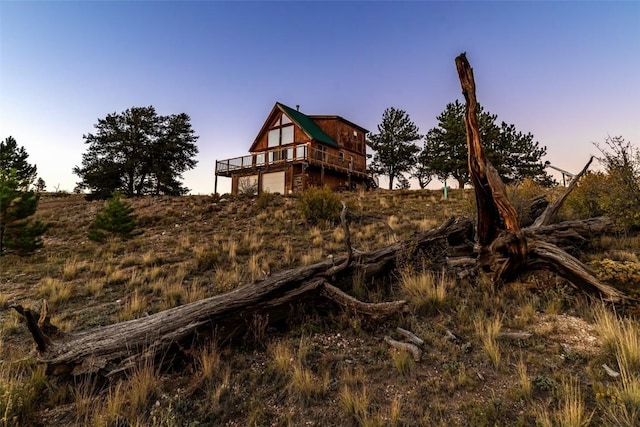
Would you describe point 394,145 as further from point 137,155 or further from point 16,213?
point 16,213

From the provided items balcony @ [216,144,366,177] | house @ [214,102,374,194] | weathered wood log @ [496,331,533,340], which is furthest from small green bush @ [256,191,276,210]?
weathered wood log @ [496,331,533,340]

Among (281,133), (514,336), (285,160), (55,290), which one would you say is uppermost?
(281,133)

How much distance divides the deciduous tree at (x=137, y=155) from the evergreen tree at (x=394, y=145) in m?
27.8

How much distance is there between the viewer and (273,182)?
1115 inches

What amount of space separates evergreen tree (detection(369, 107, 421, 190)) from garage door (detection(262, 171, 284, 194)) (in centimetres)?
2060

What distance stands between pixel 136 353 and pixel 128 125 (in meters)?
43.9

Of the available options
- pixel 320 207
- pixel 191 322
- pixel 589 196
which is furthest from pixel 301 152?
pixel 191 322

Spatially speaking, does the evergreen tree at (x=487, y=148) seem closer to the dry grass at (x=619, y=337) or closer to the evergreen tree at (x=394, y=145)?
the evergreen tree at (x=394, y=145)

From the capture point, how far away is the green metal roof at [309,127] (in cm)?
2872

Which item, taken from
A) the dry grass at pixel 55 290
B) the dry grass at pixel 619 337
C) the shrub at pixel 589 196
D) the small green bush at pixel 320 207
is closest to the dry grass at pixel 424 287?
the dry grass at pixel 619 337

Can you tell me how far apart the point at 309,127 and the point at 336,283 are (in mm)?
26466

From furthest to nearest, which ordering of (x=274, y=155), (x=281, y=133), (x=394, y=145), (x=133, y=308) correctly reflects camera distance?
(x=394, y=145), (x=281, y=133), (x=274, y=155), (x=133, y=308)

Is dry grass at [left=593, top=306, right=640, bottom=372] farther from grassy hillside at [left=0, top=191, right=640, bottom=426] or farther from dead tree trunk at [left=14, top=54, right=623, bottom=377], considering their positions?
dead tree trunk at [left=14, top=54, right=623, bottom=377]

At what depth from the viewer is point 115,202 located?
13758 millimetres
